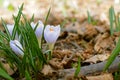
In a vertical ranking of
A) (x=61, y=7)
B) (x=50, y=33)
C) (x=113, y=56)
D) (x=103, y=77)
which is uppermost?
(x=61, y=7)

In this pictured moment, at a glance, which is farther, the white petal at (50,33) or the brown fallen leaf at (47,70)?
the white petal at (50,33)

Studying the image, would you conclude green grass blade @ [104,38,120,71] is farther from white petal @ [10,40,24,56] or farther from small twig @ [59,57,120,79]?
white petal @ [10,40,24,56]

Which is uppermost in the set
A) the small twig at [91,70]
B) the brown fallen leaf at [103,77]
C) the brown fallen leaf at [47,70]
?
the brown fallen leaf at [47,70]

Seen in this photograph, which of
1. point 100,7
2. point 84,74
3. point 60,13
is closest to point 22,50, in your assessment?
point 84,74

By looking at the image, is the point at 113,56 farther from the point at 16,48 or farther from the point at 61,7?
the point at 61,7

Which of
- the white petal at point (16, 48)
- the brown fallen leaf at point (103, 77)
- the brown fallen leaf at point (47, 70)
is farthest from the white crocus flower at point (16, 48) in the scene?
the brown fallen leaf at point (103, 77)

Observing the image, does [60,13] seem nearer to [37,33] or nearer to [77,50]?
[77,50]

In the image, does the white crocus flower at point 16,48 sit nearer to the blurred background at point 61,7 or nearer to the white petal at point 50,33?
the white petal at point 50,33

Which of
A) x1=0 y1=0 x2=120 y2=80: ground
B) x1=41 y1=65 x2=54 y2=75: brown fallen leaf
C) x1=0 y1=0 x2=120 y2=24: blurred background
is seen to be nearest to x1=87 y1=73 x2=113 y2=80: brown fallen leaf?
x1=0 y1=0 x2=120 y2=80: ground

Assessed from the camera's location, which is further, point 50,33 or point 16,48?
point 50,33

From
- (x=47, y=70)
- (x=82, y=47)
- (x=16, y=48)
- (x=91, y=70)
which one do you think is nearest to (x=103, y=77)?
(x=91, y=70)

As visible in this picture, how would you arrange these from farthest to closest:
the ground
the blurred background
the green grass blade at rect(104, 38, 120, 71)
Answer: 1. the blurred background
2. the ground
3. the green grass blade at rect(104, 38, 120, 71)
